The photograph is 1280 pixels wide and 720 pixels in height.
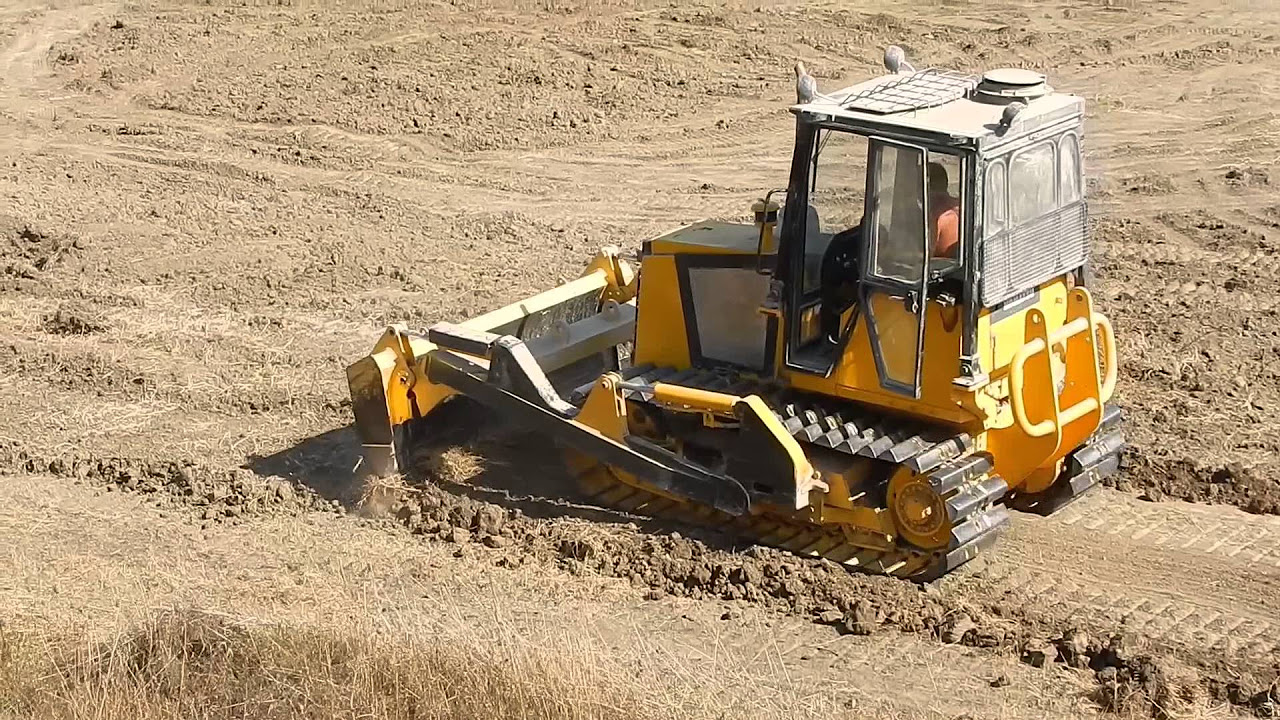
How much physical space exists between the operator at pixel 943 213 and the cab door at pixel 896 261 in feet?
0.14

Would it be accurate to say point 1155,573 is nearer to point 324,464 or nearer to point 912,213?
point 912,213

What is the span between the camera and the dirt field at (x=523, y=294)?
296 inches

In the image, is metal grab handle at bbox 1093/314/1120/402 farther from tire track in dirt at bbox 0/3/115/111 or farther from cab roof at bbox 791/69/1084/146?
tire track in dirt at bbox 0/3/115/111

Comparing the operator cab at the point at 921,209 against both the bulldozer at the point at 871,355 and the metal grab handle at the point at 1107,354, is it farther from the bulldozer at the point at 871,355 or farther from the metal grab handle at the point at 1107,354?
the metal grab handle at the point at 1107,354

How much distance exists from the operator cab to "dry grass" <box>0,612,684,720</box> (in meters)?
2.00

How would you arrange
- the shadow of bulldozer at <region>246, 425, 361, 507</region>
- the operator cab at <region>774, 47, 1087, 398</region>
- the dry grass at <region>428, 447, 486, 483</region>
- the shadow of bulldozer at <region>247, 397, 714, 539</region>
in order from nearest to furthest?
the operator cab at <region>774, 47, 1087, 398</region>, the shadow of bulldozer at <region>247, 397, 714, 539</region>, the dry grass at <region>428, 447, 486, 483</region>, the shadow of bulldozer at <region>246, 425, 361, 507</region>

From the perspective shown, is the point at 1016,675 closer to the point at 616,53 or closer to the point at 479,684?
the point at 479,684

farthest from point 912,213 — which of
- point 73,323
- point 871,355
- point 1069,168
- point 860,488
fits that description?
point 73,323

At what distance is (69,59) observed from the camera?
18.5 meters

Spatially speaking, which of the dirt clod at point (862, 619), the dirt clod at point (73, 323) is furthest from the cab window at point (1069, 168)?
the dirt clod at point (73, 323)

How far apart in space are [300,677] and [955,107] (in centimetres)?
368

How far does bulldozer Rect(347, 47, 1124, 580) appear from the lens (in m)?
7.48

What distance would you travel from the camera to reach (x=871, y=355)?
7781 millimetres

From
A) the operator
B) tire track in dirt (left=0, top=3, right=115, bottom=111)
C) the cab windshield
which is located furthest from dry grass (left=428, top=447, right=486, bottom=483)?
tire track in dirt (left=0, top=3, right=115, bottom=111)
